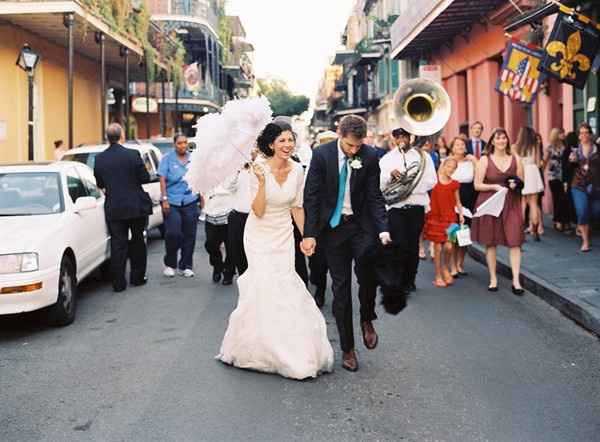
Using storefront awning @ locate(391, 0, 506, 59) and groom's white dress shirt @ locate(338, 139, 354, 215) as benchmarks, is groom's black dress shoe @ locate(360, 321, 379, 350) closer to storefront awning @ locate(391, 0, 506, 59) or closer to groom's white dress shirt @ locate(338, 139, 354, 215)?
groom's white dress shirt @ locate(338, 139, 354, 215)

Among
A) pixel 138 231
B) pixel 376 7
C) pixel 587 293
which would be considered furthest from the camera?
pixel 376 7

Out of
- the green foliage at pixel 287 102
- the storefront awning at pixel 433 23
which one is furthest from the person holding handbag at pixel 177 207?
the green foliage at pixel 287 102

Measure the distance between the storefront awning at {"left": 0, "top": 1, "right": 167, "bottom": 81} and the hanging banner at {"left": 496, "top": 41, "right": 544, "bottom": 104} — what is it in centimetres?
980

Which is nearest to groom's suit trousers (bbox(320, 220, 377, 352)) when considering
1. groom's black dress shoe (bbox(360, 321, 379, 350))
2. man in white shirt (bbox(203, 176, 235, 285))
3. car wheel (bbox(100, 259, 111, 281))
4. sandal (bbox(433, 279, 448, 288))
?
groom's black dress shoe (bbox(360, 321, 379, 350))

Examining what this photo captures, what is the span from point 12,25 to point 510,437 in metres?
18.6

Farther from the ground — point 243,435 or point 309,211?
point 309,211

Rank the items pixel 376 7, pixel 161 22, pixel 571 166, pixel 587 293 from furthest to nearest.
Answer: pixel 376 7
pixel 161 22
pixel 571 166
pixel 587 293

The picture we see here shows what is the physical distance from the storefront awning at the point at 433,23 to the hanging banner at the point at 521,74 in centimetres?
423

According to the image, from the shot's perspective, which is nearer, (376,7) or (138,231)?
(138,231)

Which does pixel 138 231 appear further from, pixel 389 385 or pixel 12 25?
pixel 12 25

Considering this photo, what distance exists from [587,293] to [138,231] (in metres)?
5.27

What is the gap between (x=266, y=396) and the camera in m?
5.35

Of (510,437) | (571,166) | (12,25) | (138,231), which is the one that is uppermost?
(12,25)

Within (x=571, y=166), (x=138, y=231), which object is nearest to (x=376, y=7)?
(x=571, y=166)
